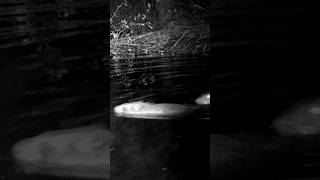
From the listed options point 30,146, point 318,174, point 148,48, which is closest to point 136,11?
point 148,48

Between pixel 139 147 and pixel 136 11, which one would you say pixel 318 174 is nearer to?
pixel 139 147

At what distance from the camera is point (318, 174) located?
5.30 ft

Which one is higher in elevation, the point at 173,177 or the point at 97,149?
the point at 97,149

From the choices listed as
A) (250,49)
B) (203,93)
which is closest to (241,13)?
(250,49)

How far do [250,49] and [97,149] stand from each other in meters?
0.79

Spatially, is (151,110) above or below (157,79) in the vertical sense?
below

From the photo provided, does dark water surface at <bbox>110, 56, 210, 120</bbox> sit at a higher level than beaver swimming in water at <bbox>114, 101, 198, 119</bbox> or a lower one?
higher

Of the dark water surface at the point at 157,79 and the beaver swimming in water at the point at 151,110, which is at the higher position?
the dark water surface at the point at 157,79

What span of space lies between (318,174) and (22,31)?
140 centimetres

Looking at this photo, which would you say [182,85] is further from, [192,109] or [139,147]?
[139,147]

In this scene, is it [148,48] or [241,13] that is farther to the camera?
[148,48]

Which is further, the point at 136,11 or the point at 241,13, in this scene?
the point at 136,11

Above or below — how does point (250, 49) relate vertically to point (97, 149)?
above

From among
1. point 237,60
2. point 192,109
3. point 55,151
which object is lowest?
point 55,151
